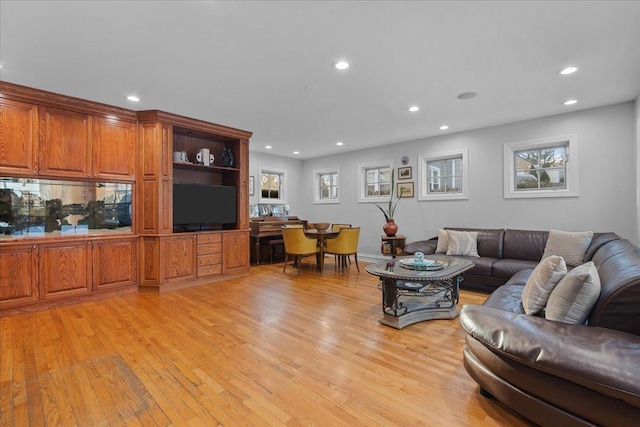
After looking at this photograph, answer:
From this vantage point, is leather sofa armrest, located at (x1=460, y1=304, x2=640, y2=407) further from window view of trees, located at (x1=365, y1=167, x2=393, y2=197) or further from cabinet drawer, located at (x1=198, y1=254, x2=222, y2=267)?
window view of trees, located at (x1=365, y1=167, x2=393, y2=197)

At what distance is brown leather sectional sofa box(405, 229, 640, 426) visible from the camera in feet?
4.11

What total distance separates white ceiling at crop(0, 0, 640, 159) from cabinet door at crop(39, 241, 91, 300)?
1.89 m

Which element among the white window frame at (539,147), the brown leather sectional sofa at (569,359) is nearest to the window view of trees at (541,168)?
the white window frame at (539,147)

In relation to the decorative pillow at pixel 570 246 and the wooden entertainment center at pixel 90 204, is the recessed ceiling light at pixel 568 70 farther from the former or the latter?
the wooden entertainment center at pixel 90 204

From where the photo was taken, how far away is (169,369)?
7.07 feet

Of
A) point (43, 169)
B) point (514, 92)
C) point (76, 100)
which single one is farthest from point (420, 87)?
point (43, 169)

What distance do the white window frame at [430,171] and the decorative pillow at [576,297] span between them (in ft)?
12.5

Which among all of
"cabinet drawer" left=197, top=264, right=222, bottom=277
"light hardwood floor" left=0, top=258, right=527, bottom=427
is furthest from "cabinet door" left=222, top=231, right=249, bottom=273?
"light hardwood floor" left=0, top=258, right=527, bottom=427

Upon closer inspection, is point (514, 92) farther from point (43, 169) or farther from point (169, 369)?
point (43, 169)

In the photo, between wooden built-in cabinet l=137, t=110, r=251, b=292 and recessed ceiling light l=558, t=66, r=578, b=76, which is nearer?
recessed ceiling light l=558, t=66, r=578, b=76

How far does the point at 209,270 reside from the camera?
4820 mm

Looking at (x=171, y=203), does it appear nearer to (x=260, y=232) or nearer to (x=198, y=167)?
(x=198, y=167)

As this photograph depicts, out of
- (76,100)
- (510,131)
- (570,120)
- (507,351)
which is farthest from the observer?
(510,131)

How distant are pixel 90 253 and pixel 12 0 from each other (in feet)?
9.41
